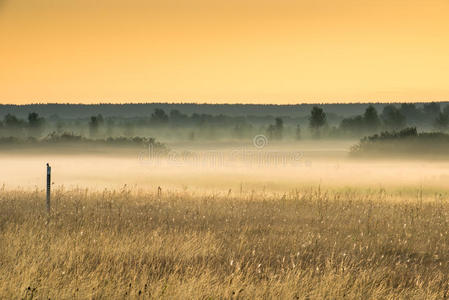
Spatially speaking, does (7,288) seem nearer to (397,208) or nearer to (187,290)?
(187,290)

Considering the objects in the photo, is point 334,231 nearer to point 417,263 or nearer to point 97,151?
point 417,263

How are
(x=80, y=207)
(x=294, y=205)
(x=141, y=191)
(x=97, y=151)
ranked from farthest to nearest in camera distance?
(x=97, y=151)
(x=141, y=191)
(x=294, y=205)
(x=80, y=207)

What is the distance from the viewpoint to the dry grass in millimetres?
11461

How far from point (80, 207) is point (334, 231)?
28.1 ft

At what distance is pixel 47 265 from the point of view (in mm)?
13258

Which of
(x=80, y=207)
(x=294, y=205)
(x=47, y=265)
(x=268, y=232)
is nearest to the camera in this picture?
(x=47, y=265)

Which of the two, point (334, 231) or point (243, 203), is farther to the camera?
point (243, 203)

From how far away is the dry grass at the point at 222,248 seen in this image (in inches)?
451

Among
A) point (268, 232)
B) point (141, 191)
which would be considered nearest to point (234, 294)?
point (268, 232)

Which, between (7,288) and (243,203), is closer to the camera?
(7,288)

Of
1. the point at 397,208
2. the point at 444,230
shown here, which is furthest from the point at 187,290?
the point at 397,208

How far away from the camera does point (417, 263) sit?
606 inches

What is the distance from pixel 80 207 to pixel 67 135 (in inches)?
5071

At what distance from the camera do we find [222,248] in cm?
1578
